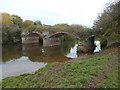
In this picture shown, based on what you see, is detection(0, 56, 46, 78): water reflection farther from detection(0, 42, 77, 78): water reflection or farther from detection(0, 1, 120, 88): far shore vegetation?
detection(0, 1, 120, 88): far shore vegetation

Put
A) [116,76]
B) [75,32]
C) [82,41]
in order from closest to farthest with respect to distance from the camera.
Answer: [116,76], [82,41], [75,32]

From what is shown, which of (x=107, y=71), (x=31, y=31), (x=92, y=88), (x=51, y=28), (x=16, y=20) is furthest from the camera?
(x=16, y=20)

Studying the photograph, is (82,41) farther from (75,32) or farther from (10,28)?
(10,28)

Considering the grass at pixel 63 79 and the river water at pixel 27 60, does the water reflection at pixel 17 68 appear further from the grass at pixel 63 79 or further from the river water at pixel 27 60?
the grass at pixel 63 79

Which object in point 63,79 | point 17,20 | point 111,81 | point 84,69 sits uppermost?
point 17,20

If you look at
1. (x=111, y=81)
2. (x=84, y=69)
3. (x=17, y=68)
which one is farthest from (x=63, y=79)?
(x=17, y=68)

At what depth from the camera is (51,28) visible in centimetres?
3616

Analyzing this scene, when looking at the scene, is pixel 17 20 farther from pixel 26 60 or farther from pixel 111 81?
pixel 111 81

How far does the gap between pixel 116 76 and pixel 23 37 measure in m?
37.8

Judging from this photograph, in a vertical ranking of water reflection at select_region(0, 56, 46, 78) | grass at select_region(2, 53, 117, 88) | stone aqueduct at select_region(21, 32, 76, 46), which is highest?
stone aqueduct at select_region(21, 32, 76, 46)

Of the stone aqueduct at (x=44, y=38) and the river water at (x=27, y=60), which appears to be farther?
the stone aqueduct at (x=44, y=38)

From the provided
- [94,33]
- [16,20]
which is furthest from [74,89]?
[16,20]

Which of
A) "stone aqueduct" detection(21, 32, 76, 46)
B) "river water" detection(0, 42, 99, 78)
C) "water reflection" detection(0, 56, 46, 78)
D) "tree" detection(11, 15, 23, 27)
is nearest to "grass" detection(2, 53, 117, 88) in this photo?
"water reflection" detection(0, 56, 46, 78)

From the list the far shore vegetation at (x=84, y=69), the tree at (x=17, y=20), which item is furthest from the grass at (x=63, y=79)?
the tree at (x=17, y=20)
